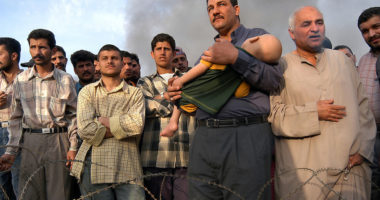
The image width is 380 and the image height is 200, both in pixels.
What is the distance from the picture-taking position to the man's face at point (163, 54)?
4.34 metres

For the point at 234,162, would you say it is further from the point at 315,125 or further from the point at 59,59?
the point at 59,59

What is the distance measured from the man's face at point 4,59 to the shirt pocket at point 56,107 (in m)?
1.33

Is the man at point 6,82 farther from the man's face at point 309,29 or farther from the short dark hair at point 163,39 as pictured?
the man's face at point 309,29

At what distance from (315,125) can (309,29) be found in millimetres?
809

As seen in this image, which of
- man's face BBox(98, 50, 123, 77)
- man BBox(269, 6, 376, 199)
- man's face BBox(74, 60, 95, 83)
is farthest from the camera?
man's face BBox(74, 60, 95, 83)

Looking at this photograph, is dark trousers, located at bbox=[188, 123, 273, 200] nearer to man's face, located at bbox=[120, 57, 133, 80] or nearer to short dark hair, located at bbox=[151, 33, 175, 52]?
short dark hair, located at bbox=[151, 33, 175, 52]

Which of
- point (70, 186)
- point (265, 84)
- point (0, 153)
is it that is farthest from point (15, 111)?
point (265, 84)

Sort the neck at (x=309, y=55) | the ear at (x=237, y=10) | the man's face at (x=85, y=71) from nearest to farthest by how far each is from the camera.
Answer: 1. the neck at (x=309, y=55)
2. the ear at (x=237, y=10)
3. the man's face at (x=85, y=71)

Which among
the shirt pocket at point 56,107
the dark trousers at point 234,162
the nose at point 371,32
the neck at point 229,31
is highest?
the nose at point 371,32

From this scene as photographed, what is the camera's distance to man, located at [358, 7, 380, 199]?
374 cm

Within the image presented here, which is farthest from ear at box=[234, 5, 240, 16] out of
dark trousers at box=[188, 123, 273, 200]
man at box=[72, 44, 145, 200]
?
man at box=[72, 44, 145, 200]

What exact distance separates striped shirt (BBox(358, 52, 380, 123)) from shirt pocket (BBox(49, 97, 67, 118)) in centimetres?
369

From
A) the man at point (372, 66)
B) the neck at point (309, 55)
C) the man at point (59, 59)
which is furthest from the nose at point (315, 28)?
the man at point (59, 59)

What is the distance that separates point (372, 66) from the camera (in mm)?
3914
